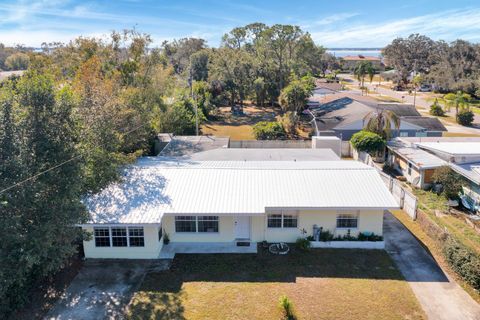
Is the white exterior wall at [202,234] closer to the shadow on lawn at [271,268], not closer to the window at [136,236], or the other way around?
→ the shadow on lawn at [271,268]

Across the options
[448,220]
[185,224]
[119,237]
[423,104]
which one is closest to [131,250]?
[119,237]

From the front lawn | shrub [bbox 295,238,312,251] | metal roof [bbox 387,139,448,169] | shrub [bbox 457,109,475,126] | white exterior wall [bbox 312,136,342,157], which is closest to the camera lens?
the front lawn

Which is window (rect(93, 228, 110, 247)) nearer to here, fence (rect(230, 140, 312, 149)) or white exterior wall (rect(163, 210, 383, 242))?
white exterior wall (rect(163, 210, 383, 242))

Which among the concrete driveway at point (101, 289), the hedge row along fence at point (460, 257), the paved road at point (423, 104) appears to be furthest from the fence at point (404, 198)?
the paved road at point (423, 104)

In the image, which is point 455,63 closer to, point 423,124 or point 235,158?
point 423,124

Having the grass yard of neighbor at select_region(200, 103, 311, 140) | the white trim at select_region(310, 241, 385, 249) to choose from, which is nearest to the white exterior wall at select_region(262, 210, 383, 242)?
the white trim at select_region(310, 241, 385, 249)

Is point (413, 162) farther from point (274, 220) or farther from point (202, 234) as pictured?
point (202, 234)
